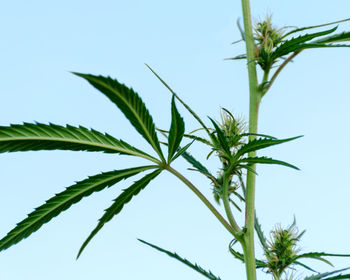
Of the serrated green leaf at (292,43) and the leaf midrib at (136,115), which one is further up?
the serrated green leaf at (292,43)

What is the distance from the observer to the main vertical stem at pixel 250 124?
186cm

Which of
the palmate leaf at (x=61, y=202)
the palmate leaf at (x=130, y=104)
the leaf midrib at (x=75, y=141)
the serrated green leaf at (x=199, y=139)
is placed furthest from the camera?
the serrated green leaf at (x=199, y=139)

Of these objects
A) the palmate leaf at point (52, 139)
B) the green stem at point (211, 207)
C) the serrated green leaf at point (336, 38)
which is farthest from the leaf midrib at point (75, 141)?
the serrated green leaf at point (336, 38)

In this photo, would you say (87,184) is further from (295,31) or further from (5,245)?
(295,31)

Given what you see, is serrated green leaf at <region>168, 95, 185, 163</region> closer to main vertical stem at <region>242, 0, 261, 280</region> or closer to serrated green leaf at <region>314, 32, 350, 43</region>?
main vertical stem at <region>242, 0, 261, 280</region>

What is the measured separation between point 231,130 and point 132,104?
562mm

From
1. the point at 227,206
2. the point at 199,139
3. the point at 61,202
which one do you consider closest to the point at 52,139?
the point at 61,202

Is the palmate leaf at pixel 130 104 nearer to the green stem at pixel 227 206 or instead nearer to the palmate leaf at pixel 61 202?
Result: the palmate leaf at pixel 61 202

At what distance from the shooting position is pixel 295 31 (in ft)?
6.79

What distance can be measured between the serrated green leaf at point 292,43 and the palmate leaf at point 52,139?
2.45 feet

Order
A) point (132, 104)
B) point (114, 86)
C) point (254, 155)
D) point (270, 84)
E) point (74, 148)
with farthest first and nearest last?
point (270, 84) < point (254, 155) < point (74, 148) < point (132, 104) < point (114, 86)

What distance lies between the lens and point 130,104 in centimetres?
162

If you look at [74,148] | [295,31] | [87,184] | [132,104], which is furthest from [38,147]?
[295,31]

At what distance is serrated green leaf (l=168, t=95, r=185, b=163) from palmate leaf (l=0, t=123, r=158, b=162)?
192 mm
